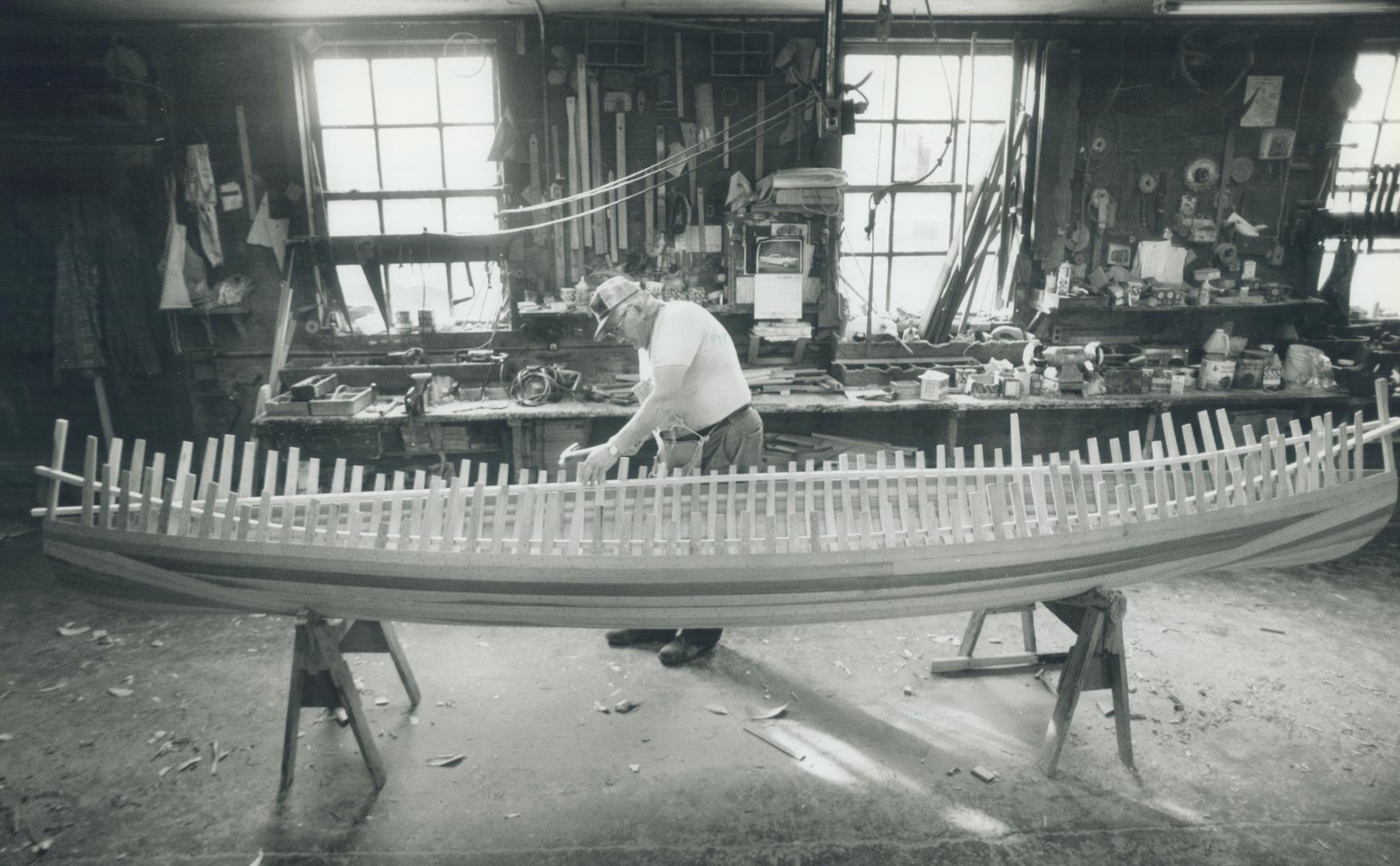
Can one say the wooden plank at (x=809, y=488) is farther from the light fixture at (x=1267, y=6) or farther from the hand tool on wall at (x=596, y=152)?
the hand tool on wall at (x=596, y=152)

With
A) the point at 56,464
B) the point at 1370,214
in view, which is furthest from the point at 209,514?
the point at 1370,214

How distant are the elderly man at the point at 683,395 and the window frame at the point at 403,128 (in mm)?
2529

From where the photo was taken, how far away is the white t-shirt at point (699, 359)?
3.67 meters

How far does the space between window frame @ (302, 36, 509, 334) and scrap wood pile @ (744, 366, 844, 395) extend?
1920 mm

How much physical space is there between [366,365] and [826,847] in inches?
179

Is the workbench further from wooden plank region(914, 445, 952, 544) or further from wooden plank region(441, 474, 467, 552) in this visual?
wooden plank region(441, 474, 467, 552)

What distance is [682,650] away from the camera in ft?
13.0

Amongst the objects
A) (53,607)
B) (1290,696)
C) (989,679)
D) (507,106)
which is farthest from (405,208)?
(1290,696)

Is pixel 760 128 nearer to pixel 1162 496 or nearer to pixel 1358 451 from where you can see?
pixel 1162 496

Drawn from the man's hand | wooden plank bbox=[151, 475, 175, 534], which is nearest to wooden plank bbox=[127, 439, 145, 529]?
wooden plank bbox=[151, 475, 175, 534]

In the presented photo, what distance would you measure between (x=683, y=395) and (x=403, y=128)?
3564 mm

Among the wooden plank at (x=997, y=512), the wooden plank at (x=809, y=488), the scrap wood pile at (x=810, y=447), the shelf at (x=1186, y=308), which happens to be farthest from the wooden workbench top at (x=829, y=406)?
the wooden plank at (x=997, y=512)

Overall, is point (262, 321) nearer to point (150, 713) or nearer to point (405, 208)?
point (405, 208)

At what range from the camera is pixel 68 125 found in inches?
217
